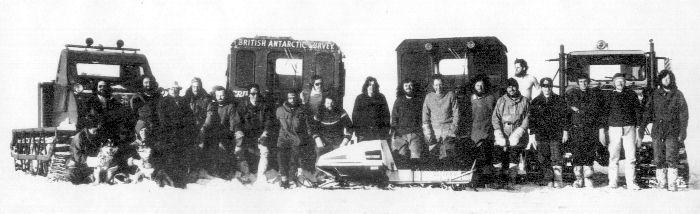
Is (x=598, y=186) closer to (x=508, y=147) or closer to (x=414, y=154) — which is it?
(x=508, y=147)

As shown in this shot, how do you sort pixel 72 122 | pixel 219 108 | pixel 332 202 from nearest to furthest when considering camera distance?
pixel 332 202
pixel 219 108
pixel 72 122

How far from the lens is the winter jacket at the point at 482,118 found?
9766 millimetres

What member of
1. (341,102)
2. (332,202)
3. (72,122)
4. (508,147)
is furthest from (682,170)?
(72,122)

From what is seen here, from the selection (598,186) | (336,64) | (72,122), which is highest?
(336,64)

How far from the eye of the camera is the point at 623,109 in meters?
9.34

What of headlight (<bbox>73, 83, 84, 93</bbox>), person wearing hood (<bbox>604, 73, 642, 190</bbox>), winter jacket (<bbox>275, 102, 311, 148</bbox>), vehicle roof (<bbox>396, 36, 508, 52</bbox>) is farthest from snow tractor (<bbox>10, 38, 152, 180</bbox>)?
person wearing hood (<bbox>604, 73, 642, 190</bbox>)

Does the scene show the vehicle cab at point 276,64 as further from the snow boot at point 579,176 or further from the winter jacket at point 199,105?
the snow boot at point 579,176

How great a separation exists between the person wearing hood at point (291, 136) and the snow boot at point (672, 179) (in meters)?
4.56

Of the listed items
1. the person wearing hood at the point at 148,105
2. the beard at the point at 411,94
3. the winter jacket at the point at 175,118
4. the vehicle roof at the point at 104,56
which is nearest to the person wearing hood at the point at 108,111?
the person wearing hood at the point at 148,105

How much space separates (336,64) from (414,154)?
4283 mm

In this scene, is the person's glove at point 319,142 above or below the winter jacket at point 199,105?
below

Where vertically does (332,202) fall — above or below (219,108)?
below

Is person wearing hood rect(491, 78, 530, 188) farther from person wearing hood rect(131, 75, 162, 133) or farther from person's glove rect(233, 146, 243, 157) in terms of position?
person wearing hood rect(131, 75, 162, 133)

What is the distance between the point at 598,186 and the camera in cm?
990
